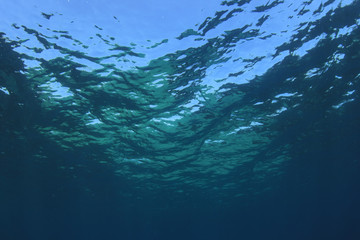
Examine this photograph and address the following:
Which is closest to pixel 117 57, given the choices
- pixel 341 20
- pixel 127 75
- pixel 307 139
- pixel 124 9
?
pixel 127 75

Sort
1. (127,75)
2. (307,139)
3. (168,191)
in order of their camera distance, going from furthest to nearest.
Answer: (168,191) → (307,139) → (127,75)

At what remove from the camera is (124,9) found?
9086mm

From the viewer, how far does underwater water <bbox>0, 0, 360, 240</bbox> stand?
31.8ft

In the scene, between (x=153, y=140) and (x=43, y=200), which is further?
(x=43, y=200)

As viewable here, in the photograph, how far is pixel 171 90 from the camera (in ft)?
43.4

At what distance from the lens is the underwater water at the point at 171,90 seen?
9688 mm

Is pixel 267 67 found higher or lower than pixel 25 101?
lower

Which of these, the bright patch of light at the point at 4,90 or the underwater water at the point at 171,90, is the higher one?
the bright patch of light at the point at 4,90

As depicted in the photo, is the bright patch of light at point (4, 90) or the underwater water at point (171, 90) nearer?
the underwater water at point (171, 90)

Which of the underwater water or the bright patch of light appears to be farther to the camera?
the bright patch of light

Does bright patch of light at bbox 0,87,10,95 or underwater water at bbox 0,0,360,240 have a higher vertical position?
bright patch of light at bbox 0,87,10,95

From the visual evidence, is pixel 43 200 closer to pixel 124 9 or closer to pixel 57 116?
pixel 57 116

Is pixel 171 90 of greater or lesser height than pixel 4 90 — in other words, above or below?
below

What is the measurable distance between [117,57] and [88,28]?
1782mm
